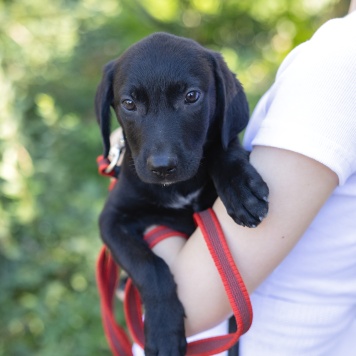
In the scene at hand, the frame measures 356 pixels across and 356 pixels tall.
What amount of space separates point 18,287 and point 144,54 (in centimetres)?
194

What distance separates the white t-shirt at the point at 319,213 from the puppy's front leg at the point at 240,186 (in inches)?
3.1

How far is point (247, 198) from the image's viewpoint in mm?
1207

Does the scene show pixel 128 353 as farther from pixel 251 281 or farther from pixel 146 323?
pixel 251 281

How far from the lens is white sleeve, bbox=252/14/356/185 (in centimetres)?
107

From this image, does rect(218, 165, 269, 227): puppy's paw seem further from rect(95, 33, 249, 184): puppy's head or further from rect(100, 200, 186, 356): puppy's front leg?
rect(100, 200, 186, 356): puppy's front leg

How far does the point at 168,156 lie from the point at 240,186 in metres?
0.19

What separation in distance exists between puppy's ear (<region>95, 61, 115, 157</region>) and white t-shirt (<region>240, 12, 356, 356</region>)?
43 cm

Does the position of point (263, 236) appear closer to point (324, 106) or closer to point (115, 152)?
point (324, 106)

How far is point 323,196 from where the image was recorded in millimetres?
1140

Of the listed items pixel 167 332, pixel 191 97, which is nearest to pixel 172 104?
pixel 191 97

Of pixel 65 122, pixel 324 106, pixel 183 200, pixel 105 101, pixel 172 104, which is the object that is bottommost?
pixel 65 122

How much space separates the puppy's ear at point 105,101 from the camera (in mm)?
1554

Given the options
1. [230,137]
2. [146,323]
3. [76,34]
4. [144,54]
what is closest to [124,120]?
[144,54]

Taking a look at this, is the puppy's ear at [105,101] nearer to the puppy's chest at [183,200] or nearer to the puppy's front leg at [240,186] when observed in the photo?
the puppy's chest at [183,200]
